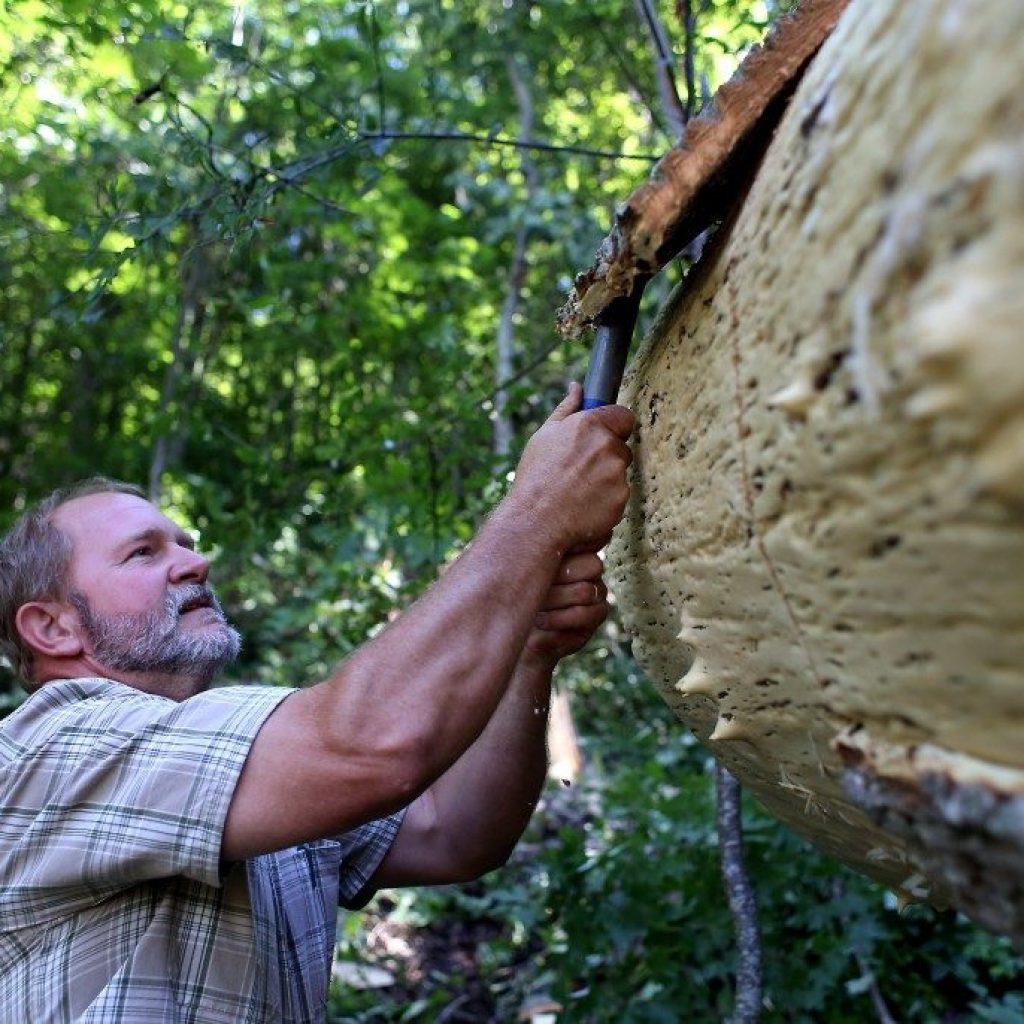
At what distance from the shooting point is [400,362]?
18.7ft

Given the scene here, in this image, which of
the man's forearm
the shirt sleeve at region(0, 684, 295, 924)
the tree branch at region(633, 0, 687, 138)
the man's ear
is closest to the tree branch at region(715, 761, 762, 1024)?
the man's forearm

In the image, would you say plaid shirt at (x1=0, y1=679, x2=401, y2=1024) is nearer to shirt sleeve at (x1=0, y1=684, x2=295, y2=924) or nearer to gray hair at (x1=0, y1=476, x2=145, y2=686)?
shirt sleeve at (x1=0, y1=684, x2=295, y2=924)

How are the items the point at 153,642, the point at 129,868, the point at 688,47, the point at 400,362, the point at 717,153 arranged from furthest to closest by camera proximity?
the point at 400,362 < the point at 688,47 < the point at 153,642 < the point at 129,868 < the point at 717,153

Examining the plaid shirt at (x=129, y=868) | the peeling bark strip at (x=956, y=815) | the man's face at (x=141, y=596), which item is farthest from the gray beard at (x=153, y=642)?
the peeling bark strip at (x=956, y=815)

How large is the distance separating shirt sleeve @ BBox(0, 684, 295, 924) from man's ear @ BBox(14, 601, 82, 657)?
0.98 ft

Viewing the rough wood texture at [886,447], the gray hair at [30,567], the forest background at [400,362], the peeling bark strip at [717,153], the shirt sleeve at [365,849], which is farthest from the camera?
the forest background at [400,362]

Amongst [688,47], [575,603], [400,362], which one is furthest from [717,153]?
[400,362]

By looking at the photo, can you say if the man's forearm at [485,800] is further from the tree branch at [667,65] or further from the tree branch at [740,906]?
the tree branch at [667,65]

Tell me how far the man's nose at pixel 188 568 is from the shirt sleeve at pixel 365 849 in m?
0.61

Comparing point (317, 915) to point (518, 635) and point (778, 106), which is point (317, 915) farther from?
point (778, 106)

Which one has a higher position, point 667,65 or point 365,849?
point 667,65

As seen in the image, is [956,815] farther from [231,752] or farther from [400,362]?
[400,362]

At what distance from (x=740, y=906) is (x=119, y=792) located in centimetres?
128

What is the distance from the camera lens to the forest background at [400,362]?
2.66 m
